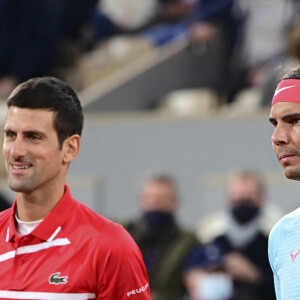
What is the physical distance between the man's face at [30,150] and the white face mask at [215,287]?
2.66 m

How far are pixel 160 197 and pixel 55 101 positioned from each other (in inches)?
119

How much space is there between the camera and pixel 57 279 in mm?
3445

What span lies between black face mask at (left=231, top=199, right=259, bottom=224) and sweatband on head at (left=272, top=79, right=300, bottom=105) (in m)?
3.02

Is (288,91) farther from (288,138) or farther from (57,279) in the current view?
(57,279)

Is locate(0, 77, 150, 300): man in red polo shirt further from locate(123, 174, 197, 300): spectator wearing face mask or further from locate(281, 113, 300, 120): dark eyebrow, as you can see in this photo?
locate(123, 174, 197, 300): spectator wearing face mask

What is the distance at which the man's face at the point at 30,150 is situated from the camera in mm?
3516

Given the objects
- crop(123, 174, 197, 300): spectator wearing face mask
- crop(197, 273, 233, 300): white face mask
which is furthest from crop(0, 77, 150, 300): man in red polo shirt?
crop(123, 174, 197, 300): spectator wearing face mask

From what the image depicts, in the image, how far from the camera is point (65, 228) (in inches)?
142

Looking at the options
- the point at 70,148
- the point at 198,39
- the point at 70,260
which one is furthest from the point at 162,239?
the point at 198,39

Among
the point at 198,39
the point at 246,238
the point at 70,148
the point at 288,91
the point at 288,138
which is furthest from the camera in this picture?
the point at 198,39

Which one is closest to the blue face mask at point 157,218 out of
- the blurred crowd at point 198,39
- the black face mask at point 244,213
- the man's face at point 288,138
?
the black face mask at point 244,213

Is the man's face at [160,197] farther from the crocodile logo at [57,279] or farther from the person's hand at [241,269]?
the crocodile logo at [57,279]

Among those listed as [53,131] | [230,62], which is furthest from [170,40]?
[53,131]

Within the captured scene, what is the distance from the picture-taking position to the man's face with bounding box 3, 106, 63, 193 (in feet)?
11.5
